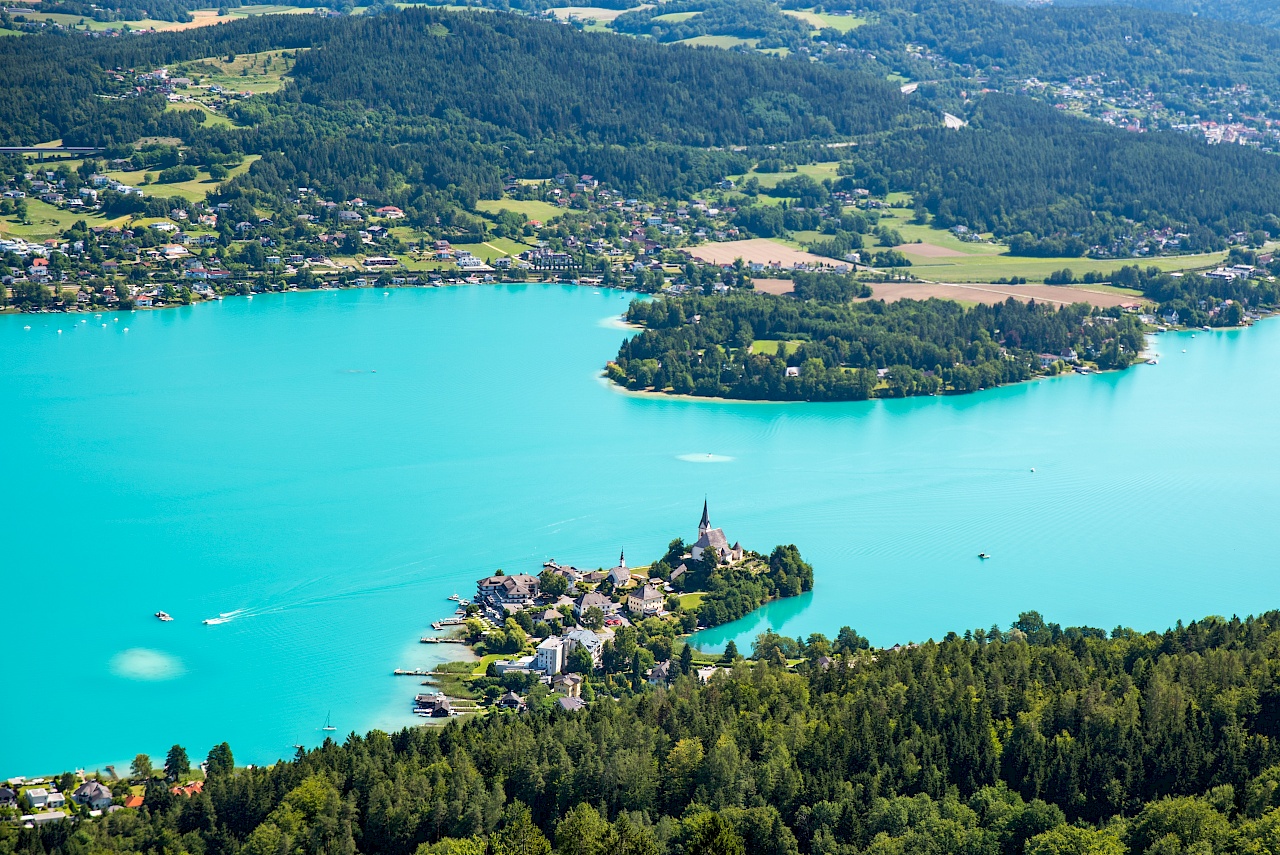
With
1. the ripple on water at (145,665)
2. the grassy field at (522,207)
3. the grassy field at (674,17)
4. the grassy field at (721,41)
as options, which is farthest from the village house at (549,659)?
the grassy field at (674,17)

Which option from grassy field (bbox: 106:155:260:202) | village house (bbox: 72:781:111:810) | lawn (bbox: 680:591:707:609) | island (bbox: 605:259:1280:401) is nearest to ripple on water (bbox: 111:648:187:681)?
village house (bbox: 72:781:111:810)

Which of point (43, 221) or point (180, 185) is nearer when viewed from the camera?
point (43, 221)

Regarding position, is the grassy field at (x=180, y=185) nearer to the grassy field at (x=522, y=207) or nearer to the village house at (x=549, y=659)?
the grassy field at (x=522, y=207)

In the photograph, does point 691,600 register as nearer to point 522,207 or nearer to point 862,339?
point 862,339

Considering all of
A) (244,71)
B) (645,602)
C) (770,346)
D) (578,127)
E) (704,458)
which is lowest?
(645,602)

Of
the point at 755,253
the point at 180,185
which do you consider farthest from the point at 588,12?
the point at 755,253

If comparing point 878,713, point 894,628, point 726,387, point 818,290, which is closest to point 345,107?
point 818,290

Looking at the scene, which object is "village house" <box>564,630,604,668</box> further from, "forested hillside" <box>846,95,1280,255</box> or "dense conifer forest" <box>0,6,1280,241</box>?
"forested hillside" <box>846,95,1280,255</box>
